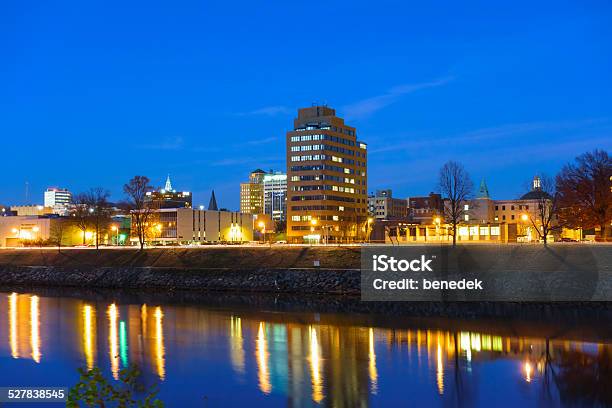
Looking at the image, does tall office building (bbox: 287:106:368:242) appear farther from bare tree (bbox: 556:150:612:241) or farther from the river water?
the river water

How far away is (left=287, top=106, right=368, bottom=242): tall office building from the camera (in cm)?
17950

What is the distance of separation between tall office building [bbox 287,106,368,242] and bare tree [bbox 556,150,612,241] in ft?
267

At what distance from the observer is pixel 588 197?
309ft

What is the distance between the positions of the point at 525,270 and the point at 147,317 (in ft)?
138

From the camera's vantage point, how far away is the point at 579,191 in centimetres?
9506

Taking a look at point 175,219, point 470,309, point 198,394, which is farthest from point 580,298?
point 175,219

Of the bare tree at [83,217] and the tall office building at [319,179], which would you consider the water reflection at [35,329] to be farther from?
the tall office building at [319,179]

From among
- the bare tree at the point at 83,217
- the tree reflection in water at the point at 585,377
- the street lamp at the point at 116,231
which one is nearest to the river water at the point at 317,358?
A: the tree reflection in water at the point at 585,377

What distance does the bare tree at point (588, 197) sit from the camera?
302 ft

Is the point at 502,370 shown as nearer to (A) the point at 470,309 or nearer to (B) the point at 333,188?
(A) the point at 470,309

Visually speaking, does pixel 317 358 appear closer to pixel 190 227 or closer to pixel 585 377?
pixel 585 377
